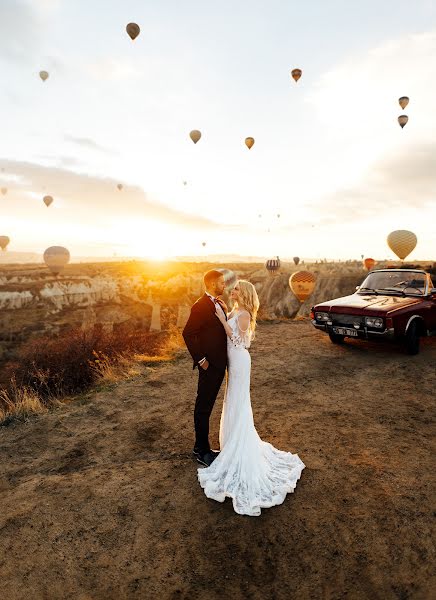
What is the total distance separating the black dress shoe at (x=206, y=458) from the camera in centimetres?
441

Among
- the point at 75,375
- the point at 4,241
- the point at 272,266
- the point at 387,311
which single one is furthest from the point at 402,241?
the point at 4,241

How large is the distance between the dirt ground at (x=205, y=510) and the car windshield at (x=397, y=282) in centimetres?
358

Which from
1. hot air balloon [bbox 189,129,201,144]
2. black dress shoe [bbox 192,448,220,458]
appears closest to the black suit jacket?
black dress shoe [bbox 192,448,220,458]

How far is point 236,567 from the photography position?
304 centimetres

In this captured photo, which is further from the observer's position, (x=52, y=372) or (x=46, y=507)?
(x=52, y=372)

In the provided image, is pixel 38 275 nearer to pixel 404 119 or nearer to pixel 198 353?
pixel 404 119

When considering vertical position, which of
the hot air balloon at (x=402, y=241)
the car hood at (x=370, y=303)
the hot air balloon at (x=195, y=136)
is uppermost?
the hot air balloon at (x=195, y=136)

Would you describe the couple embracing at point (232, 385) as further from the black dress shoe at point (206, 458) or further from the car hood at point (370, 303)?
the car hood at point (370, 303)

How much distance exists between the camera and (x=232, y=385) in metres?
4.25

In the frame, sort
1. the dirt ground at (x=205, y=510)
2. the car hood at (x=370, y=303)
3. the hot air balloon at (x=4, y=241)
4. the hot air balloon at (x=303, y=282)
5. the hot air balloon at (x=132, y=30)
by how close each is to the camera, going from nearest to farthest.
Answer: the dirt ground at (x=205, y=510) → the car hood at (x=370, y=303) → the hot air balloon at (x=303, y=282) → the hot air balloon at (x=132, y=30) → the hot air balloon at (x=4, y=241)

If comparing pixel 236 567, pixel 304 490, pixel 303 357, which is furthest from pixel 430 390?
pixel 236 567

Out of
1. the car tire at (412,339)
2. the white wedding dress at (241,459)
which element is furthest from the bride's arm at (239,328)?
the car tire at (412,339)

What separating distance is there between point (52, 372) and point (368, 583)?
1199 cm

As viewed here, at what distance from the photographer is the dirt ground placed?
293 cm
